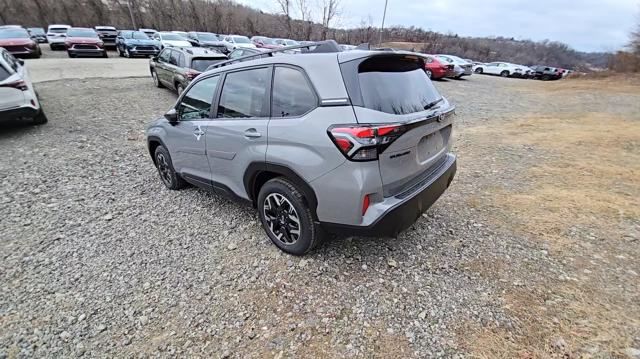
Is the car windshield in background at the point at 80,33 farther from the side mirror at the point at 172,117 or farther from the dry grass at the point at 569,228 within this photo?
the dry grass at the point at 569,228

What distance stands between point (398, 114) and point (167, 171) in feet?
11.1

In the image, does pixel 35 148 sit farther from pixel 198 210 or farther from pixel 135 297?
pixel 135 297

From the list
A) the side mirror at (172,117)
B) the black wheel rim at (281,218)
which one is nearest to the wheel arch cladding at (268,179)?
the black wheel rim at (281,218)

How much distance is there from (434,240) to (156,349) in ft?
8.22

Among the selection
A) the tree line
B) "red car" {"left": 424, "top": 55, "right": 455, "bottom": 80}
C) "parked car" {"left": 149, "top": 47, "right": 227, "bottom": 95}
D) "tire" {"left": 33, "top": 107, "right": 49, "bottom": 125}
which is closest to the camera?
"tire" {"left": 33, "top": 107, "right": 49, "bottom": 125}

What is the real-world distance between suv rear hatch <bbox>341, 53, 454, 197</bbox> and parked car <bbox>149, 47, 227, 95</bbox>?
7.31m

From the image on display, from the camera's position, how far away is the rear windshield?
229 centimetres

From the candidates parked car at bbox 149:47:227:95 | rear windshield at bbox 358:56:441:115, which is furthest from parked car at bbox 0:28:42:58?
rear windshield at bbox 358:56:441:115

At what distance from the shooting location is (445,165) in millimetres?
2982

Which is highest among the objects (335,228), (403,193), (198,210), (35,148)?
(403,193)

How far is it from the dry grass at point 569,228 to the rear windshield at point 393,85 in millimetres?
1546

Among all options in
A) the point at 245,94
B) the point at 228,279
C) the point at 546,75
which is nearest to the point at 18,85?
the point at 245,94

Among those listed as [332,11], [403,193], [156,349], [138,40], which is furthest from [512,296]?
[332,11]

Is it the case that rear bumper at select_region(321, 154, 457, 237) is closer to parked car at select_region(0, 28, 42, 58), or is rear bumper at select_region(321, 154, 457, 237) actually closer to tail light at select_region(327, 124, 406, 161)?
tail light at select_region(327, 124, 406, 161)
